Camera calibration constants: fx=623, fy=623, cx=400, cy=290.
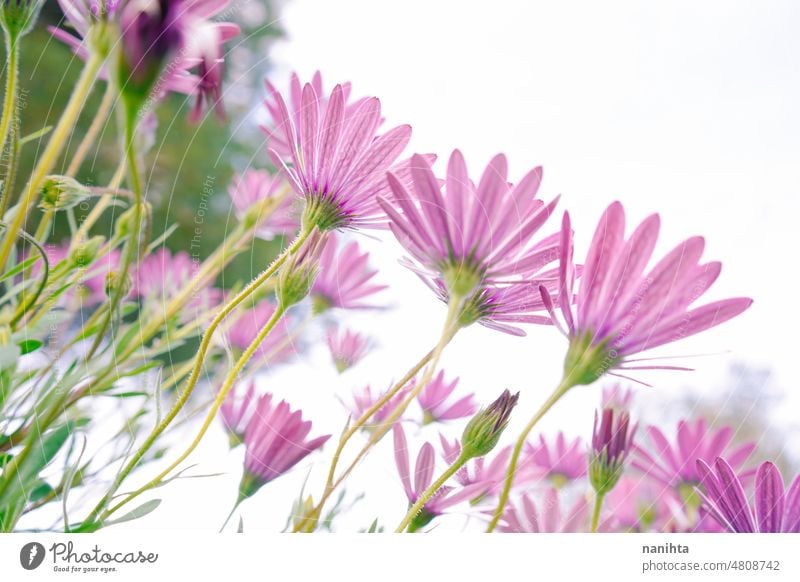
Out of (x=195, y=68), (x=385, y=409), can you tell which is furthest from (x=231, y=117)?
(x=385, y=409)

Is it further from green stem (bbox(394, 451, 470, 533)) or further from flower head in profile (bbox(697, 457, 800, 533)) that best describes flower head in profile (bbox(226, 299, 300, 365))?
flower head in profile (bbox(697, 457, 800, 533))

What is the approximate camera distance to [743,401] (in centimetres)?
31

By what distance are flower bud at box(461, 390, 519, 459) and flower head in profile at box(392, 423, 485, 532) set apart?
4 centimetres

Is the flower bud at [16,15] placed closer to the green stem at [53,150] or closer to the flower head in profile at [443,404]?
the green stem at [53,150]

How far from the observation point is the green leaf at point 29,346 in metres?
0.22

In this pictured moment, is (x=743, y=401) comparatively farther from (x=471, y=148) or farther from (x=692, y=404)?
(x=471, y=148)

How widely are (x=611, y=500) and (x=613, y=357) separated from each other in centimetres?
10

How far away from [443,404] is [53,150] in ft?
0.60

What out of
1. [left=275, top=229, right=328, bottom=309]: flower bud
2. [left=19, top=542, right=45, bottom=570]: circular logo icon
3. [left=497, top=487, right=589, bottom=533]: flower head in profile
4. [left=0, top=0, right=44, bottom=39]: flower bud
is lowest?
[left=19, top=542, right=45, bottom=570]: circular logo icon

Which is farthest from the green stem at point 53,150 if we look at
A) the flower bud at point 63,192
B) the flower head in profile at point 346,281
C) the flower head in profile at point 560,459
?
the flower head in profile at point 560,459

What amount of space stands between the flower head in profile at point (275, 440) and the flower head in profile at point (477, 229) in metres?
0.08

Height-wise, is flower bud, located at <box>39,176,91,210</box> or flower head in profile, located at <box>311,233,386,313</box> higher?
flower bud, located at <box>39,176,91,210</box>

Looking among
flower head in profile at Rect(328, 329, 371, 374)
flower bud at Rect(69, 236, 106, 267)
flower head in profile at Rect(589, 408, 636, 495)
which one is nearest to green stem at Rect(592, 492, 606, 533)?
flower head in profile at Rect(589, 408, 636, 495)

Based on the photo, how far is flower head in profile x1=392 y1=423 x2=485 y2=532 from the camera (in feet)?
0.84
